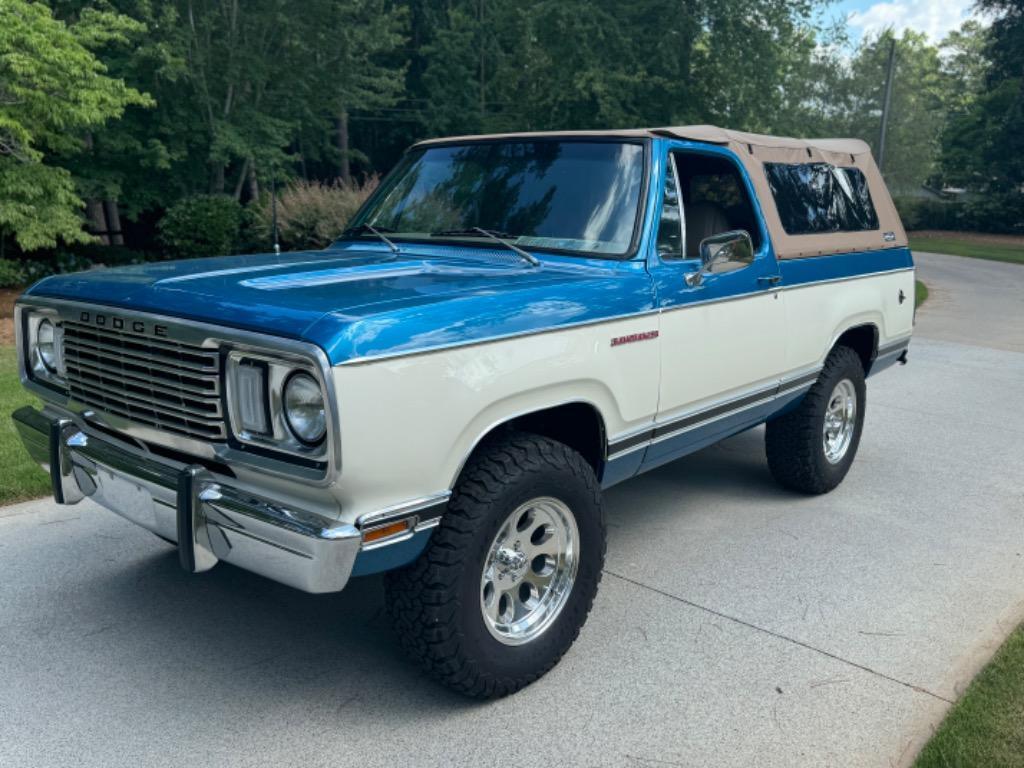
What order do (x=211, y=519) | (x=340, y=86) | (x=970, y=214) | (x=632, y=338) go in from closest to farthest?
1. (x=211, y=519)
2. (x=632, y=338)
3. (x=340, y=86)
4. (x=970, y=214)

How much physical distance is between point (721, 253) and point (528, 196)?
0.93 meters

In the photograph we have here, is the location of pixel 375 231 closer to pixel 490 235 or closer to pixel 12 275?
pixel 490 235

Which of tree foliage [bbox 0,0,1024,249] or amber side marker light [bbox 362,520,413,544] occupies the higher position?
tree foliage [bbox 0,0,1024,249]

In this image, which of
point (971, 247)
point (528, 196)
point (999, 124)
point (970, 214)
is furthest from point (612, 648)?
point (970, 214)

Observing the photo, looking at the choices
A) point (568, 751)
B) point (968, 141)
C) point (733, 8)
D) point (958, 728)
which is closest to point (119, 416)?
point (568, 751)

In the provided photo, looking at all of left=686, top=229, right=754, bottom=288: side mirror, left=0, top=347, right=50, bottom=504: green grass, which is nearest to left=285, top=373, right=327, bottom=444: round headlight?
left=686, top=229, right=754, bottom=288: side mirror

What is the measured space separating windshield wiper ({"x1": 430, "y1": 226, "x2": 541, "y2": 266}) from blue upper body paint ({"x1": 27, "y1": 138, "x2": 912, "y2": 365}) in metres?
0.04

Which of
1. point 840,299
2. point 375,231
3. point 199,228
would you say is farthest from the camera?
point 199,228

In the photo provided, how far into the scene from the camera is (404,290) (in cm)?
309

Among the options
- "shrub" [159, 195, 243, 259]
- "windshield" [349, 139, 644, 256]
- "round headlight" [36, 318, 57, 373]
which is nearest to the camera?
"round headlight" [36, 318, 57, 373]

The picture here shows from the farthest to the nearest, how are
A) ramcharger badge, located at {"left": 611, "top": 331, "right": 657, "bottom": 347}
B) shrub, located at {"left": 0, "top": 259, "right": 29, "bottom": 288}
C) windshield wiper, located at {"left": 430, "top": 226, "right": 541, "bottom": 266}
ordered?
shrub, located at {"left": 0, "top": 259, "right": 29, "bottom": 288}, windshield wiper, located at {"left": 430, "top": 226, "right": 541, "bottom": 266}, ramcharger badge, located at {"left": 611, "top": 331, "right": 657, "bottom": 347}

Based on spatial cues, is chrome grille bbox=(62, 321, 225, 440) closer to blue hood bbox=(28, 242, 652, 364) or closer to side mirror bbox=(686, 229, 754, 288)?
blue hood bbox=(28, 242, 652, 364)

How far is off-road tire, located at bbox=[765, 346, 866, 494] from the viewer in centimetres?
516

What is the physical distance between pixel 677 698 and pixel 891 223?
411cm
